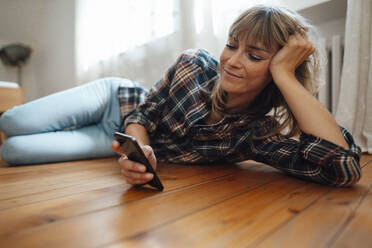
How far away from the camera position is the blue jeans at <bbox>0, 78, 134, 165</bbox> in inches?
42.8

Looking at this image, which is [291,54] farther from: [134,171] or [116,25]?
[116,25]

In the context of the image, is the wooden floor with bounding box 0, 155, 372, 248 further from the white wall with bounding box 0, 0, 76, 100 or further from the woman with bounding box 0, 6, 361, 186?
the white wall with bounding box 0, 0, 76, 100

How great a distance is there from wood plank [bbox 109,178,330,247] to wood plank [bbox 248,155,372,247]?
16 millimetres

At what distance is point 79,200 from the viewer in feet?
1.86

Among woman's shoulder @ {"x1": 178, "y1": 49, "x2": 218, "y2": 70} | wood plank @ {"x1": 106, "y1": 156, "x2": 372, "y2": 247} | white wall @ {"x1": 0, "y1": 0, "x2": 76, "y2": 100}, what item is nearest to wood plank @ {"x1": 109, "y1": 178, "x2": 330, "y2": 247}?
wood plank @ {"x1": 106, "y1": 156, "x2": 372, "y2": 247}

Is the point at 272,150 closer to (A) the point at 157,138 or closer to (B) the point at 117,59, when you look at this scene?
(A) the point at 157,138

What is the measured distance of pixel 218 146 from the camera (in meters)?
0.89

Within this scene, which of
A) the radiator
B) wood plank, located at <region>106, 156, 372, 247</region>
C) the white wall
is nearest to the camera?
wood plank, located at <region>106, 156, 372, 247</region>

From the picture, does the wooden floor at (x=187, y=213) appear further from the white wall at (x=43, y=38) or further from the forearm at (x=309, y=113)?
the white wall at (x=43, y=38)

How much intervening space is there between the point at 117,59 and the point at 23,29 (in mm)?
2098

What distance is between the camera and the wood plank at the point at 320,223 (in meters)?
0.38

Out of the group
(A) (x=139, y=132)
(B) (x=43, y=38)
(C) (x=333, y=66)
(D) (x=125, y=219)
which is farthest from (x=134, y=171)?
(B) (x=43, y=38)

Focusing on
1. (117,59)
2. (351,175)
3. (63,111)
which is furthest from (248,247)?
(117,59)

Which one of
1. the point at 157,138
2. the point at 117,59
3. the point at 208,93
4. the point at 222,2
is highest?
the point at 222,2
